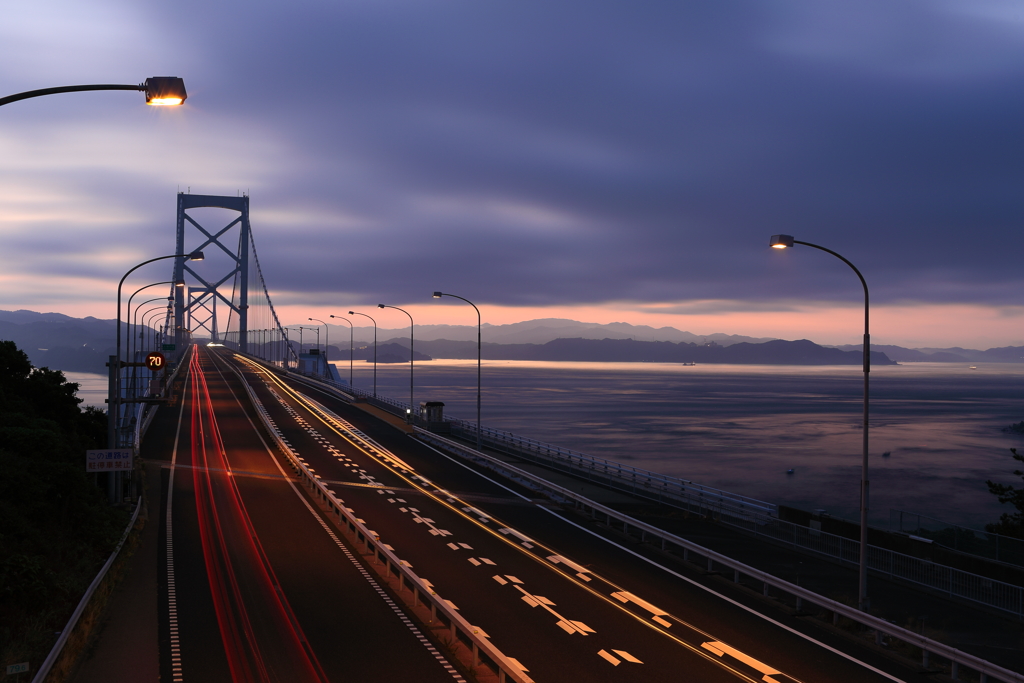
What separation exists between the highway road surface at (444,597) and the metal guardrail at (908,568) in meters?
6.15

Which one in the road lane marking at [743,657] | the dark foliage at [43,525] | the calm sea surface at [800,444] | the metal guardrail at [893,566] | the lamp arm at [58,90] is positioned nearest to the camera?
the lamp arm at [58,90]

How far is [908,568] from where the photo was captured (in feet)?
72.8

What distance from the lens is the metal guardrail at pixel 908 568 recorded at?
19.7 m

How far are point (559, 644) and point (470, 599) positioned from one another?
11.6ft

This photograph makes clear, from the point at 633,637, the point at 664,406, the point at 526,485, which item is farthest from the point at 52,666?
the point at 664,406

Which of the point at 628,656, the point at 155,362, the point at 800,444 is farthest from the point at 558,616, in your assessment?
the point at 800,444

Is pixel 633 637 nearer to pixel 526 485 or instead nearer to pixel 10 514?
pixel 10 514

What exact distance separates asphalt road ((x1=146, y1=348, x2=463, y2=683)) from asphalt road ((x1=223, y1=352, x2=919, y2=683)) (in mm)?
1792

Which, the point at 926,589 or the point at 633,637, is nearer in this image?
the point at 633,637

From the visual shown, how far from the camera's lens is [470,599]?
58.7 ft

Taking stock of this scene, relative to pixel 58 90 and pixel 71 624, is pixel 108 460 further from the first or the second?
pixel 58 90

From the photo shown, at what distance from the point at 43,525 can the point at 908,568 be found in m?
23.7

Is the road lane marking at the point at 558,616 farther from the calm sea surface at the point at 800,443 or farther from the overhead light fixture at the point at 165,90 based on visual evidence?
the calm sea surface at the point at 800,443

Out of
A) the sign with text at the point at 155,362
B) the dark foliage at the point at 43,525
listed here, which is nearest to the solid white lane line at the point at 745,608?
the dark foliage at the point at 43,525
